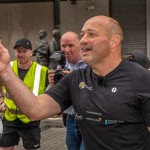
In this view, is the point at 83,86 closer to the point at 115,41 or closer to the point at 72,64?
the point at 115,41

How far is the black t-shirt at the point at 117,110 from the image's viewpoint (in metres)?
3.14

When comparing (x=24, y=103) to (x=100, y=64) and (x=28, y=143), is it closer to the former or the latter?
(x=100, y=64)

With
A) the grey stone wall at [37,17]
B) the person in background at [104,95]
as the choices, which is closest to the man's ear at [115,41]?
the person in background at [104,95]

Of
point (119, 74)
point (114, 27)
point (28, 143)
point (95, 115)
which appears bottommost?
point (28, 143)

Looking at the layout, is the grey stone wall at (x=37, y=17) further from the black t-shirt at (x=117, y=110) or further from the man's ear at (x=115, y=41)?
the black t-shirt at (x=117, y=110)

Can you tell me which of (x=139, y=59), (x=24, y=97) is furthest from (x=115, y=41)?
(x=139, y=59)

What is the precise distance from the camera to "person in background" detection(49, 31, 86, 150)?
5.34 meters

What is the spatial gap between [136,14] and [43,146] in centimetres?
1316

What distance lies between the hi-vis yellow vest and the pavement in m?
2.66

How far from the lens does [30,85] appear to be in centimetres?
621

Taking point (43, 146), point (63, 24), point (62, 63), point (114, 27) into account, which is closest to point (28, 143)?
point (62, 63)

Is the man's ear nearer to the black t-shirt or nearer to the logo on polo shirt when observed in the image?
the black t-shirt

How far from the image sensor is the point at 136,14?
2106 cm

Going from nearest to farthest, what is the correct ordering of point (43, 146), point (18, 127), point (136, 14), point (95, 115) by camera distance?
point (95, 115) → point (18, 127) → point (43, 146) → point (136, 14)
